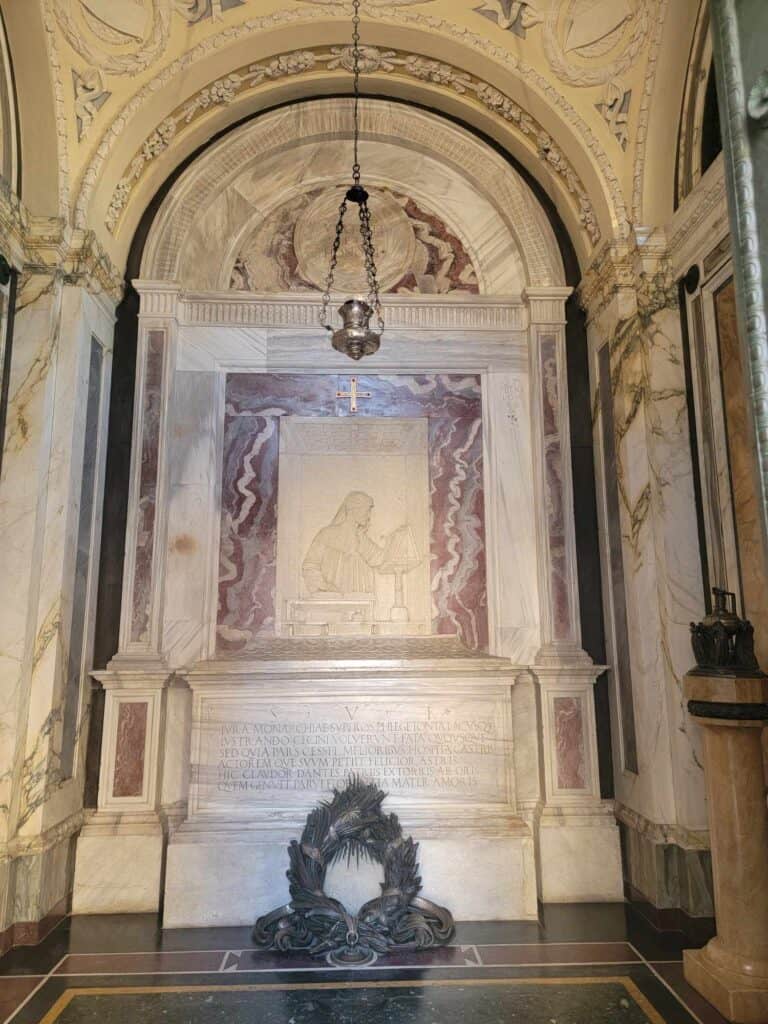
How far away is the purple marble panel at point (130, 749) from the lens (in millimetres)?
4715

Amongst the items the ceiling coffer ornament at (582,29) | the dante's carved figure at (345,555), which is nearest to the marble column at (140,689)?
the dante's carved figure at (345,555)

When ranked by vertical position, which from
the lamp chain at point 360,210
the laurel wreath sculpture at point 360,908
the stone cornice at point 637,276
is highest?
the lamp chain at point 360,210

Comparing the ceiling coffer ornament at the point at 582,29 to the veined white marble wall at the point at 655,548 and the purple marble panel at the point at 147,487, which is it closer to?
the veined white marble wall at the point at 655,548

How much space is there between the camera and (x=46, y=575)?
4398 millimetres

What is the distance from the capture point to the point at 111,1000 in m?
3.31

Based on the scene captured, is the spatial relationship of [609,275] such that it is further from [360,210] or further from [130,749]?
[130,749]

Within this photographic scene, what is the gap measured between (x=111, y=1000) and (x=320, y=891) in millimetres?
1183

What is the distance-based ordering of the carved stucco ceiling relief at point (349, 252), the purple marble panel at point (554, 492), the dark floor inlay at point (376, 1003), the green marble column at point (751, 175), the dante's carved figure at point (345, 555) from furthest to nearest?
the carved stucco ceiling relief at point (349, 252), the dante's carved figure at point (345, 555), the purple marble panel at point (554, 492), the dark floor inlay at point (376, 1003), the green marble column at point (751, 175)

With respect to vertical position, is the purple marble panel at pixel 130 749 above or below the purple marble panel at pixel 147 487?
below

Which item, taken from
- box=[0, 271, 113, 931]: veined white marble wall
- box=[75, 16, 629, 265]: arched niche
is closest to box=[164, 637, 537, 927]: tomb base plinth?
box=[0, 271, 113, 931]: veined white marble wall

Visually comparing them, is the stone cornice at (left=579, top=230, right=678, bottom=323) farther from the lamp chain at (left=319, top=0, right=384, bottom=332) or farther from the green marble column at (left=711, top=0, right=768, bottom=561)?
the green marble column at (left=711, top=0, right=768, bottom=561)

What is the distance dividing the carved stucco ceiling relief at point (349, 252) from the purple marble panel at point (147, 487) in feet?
3.15

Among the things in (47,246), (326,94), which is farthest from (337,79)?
(47,246)

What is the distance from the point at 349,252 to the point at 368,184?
2.06ft
